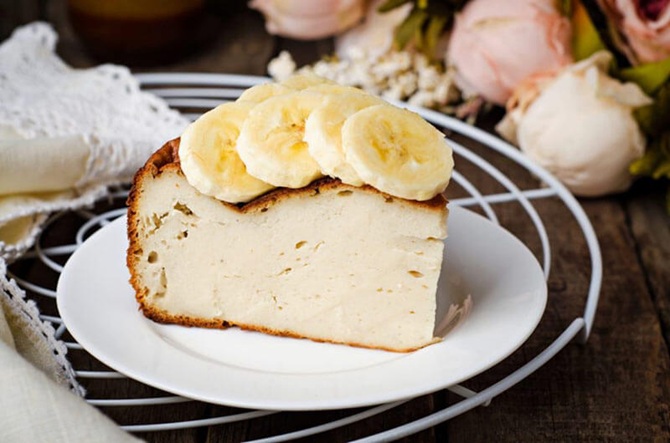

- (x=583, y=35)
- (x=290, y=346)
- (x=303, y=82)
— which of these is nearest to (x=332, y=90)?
(x=303, y=82)

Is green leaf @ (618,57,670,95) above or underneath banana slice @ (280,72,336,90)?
underneath

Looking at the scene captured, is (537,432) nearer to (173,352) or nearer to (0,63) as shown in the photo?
(173,352)

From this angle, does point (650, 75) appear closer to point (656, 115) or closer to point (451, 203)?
point (656, 115)

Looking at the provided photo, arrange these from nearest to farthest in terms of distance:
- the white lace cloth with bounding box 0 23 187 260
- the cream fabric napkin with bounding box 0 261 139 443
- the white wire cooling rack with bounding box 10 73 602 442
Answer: the cream fabric napkin with bounding box 0 261 139 443
the white wire cooling rack with bounding box 10 73 602 442
the white lace cloth with bounding box 0 23 187 260

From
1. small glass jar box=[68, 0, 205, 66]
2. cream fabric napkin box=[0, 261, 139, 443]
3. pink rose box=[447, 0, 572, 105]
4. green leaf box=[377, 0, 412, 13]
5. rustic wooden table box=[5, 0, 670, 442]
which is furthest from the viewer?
small glass jar box=[68, 0, 205, 66]

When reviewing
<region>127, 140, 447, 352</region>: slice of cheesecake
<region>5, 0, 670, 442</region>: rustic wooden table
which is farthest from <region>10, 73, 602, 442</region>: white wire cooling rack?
<region>127, 140, 447, 352</region>: slice of cheesecake

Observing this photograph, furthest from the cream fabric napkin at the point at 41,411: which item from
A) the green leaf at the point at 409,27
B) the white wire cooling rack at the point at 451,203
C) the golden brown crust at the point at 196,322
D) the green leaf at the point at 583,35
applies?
→ the green leaf at the point at 583,35

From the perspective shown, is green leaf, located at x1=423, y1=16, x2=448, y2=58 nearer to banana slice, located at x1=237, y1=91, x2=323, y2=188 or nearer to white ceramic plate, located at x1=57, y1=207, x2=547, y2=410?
white ceramic plate, located at x1=57, y1=207, x2=547, y2=410
